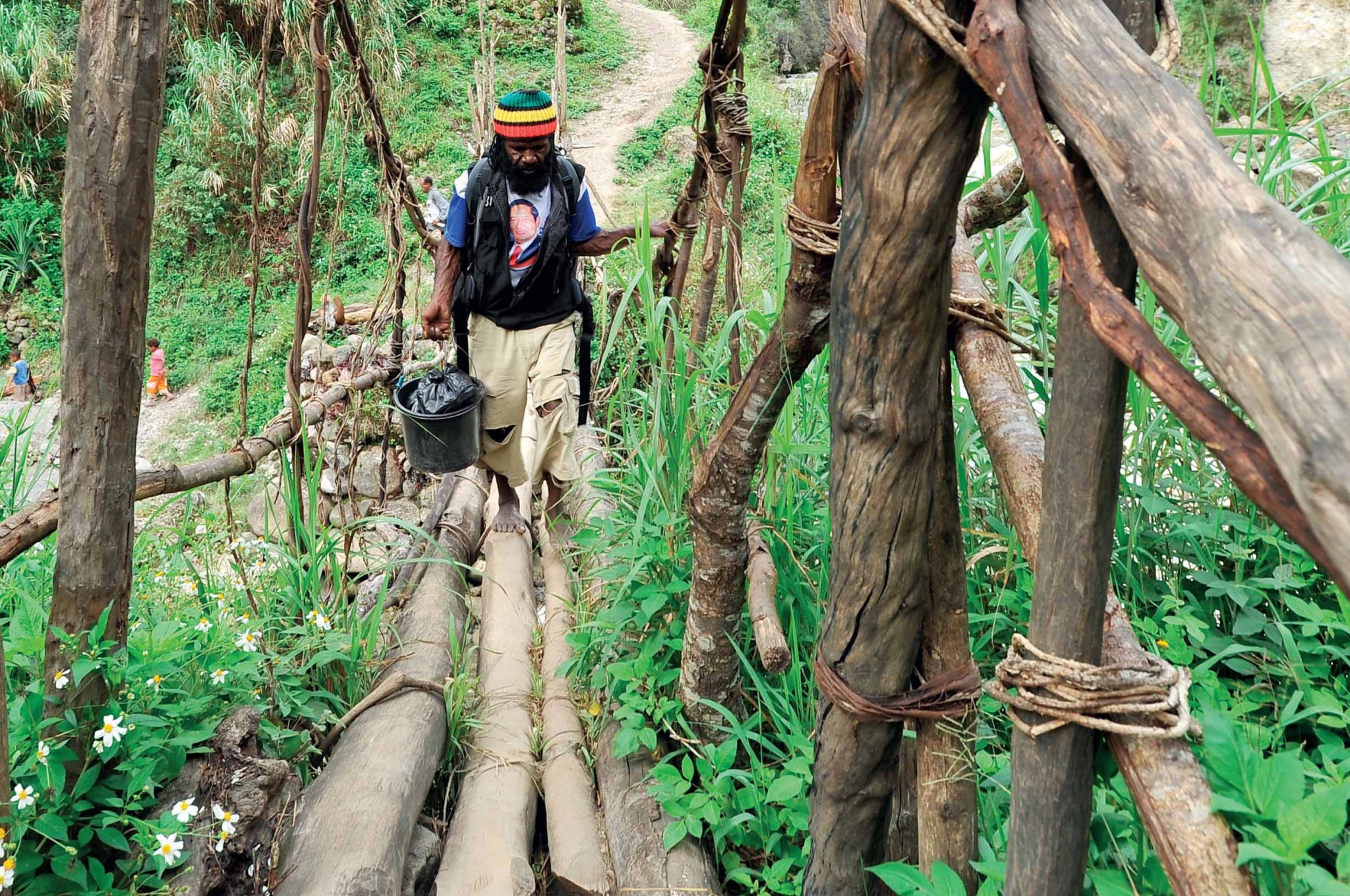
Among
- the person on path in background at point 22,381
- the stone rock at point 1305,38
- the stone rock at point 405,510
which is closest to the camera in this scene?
the stone rock at point 405,510

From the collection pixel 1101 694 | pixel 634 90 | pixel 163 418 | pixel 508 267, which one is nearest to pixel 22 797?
pixel 1101 694

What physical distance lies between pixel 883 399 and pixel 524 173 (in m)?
2.55

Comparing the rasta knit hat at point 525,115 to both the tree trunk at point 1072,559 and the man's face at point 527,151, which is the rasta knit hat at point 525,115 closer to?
the man's face at point 527,151

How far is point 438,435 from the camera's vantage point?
138 inches

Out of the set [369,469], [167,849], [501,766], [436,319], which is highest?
[436,319]

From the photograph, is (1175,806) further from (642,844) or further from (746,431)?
(642,844)

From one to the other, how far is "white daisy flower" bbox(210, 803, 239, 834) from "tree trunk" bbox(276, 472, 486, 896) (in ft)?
0.58

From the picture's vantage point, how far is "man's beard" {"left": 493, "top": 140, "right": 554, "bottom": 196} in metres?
3.63

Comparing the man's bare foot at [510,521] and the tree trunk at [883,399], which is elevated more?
the tree trunk at [883,399]

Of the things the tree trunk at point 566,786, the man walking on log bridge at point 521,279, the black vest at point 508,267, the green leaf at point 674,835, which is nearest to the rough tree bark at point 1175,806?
the green leaf at point 674,835

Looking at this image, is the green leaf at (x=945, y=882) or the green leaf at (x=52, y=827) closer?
the green leaf at (x=945, y=882)

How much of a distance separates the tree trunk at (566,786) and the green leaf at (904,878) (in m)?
0.93

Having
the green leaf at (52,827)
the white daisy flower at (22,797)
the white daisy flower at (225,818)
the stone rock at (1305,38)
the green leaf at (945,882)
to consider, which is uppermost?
the stone rock at (1305,38)

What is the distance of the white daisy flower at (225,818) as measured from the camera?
6.17ft
